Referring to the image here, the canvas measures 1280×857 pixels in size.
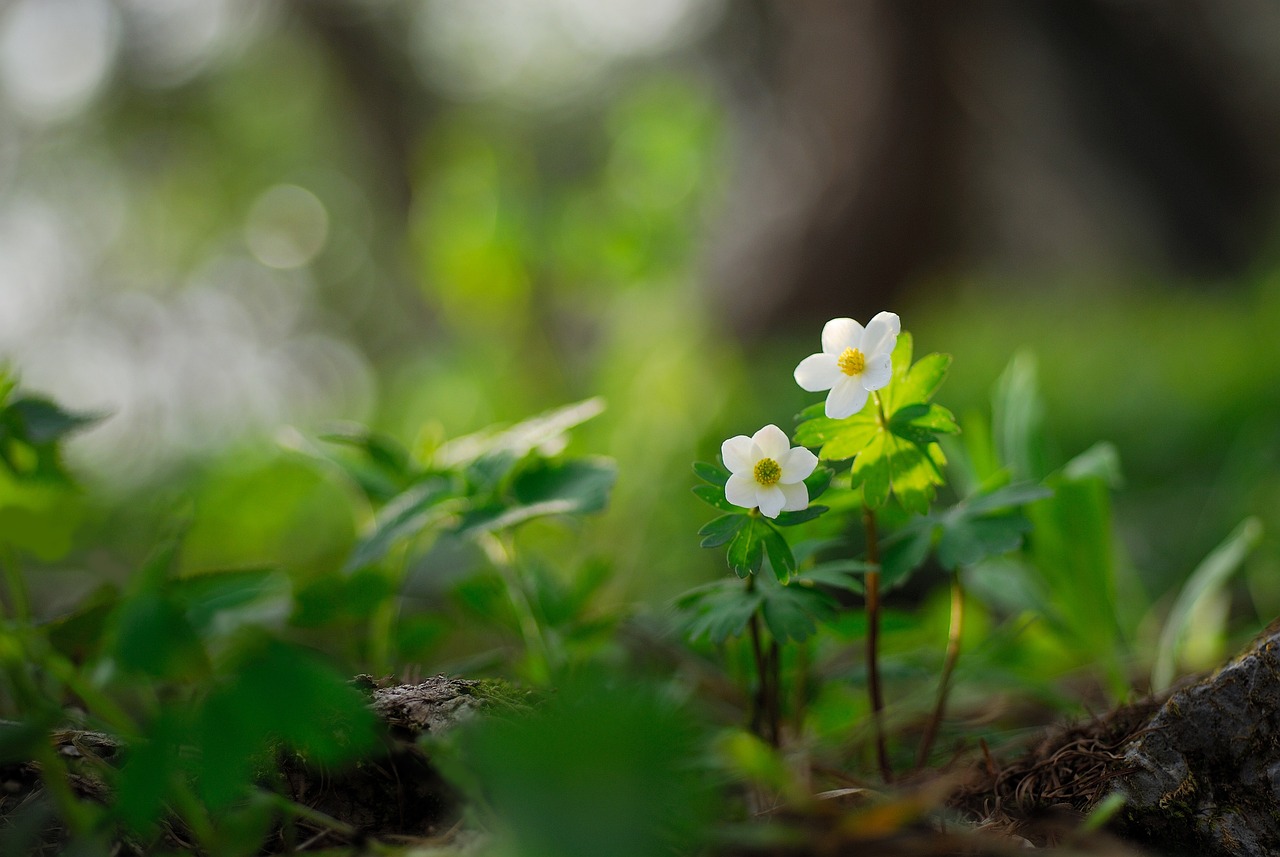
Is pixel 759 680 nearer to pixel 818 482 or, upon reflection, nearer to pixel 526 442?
pixel 818 482

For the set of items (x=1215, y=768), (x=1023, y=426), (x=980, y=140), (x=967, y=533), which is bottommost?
(x=1215, y=768)

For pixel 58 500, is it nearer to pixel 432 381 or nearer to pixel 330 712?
pixel 330 712

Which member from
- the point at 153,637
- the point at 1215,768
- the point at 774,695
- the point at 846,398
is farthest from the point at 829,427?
the point at 153,637

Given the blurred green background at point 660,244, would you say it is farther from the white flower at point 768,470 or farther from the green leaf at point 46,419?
the white flower at point 768,470

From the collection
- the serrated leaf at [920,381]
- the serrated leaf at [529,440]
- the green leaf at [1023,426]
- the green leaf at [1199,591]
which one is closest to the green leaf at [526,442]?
the serrated leaf at [529,440]

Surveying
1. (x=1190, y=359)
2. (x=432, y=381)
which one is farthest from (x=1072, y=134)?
(x=432, y=381)
